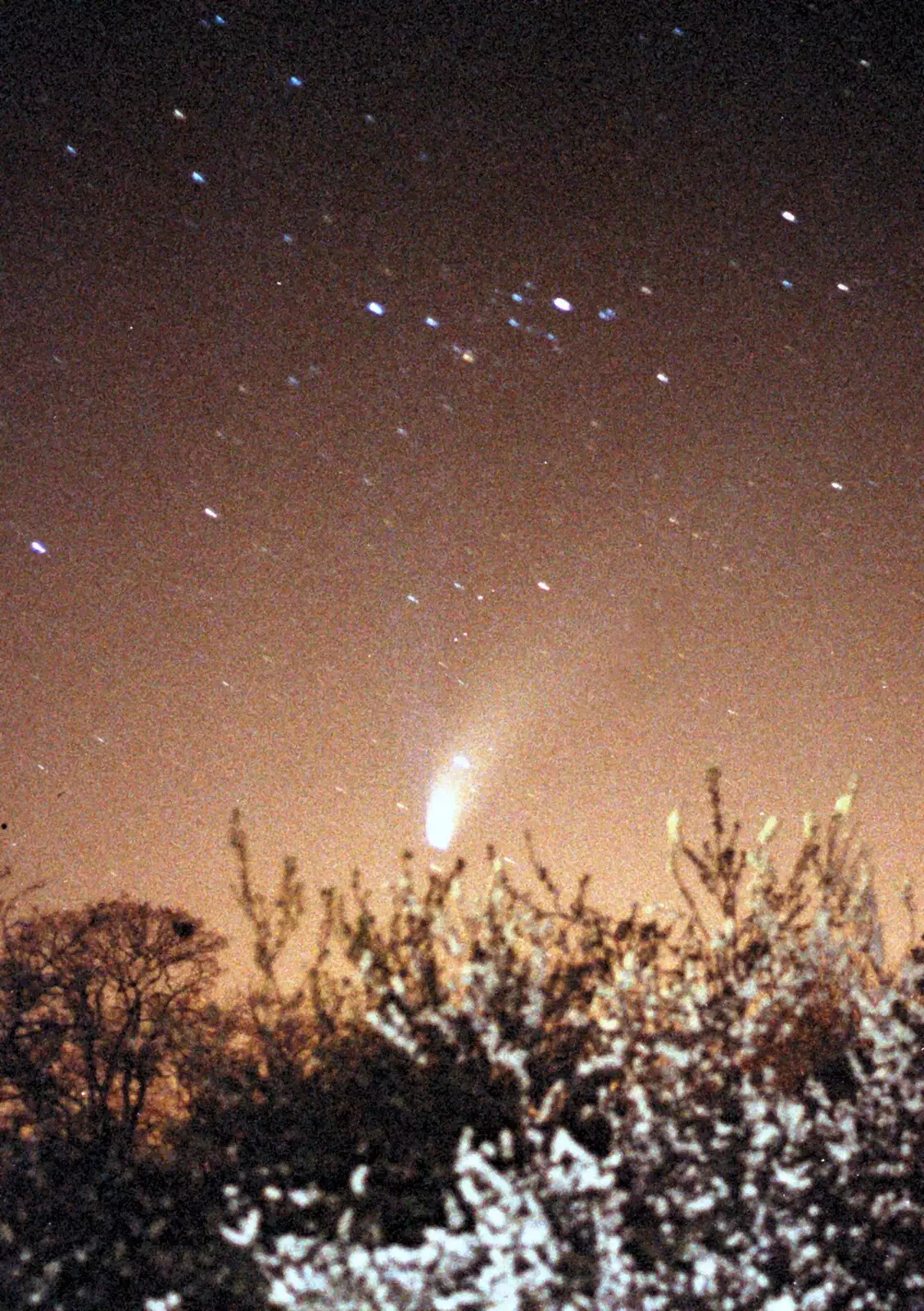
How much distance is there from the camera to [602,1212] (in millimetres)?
6625

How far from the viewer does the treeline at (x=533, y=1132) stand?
6574mm

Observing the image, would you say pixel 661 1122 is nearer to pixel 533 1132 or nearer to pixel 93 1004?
pixel 533 1132

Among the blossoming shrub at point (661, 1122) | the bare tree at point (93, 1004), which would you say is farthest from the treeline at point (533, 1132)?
the bare tree at point (93, 1004)

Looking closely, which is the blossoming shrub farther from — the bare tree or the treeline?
the bare tree

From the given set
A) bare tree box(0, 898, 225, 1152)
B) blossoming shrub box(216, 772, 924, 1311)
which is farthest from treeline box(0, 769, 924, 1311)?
bare tree box(0, 898, 225, 1152)

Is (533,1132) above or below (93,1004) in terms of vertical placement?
below

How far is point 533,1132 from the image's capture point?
21.9 ft

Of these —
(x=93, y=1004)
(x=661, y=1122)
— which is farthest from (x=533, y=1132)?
(x=93, y=1004)

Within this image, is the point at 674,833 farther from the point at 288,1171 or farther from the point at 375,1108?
the point at 288,1171

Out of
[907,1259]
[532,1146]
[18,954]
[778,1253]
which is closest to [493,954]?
[532,1146]

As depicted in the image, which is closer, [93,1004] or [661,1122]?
[661,1122]

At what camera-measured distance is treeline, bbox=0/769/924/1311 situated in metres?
6.57

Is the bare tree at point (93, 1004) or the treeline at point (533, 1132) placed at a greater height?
the bare tree at point (93, 1004)

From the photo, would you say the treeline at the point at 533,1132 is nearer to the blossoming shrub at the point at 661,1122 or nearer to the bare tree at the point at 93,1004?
the blossoming shrub at the point at 661,1122
